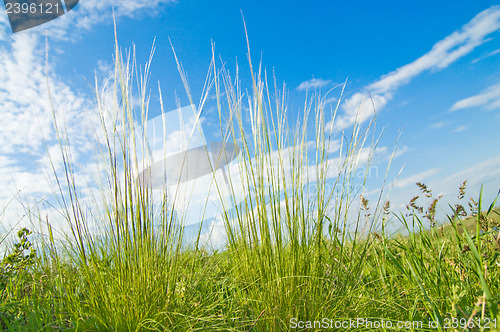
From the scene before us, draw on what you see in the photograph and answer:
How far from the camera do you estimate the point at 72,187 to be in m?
1.88

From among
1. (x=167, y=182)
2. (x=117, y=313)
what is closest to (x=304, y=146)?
(x=167, y=182)

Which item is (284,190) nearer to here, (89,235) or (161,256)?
(161,256)

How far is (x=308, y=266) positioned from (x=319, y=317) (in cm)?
24

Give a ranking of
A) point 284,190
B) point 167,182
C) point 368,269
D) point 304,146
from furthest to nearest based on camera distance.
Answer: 1. point 368,269
2. point 167,182
3. point 304,146
4. point 284,190

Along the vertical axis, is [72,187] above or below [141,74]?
below

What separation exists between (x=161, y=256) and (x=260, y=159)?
30.6 inches

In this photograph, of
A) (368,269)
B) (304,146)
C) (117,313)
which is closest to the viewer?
(117,313)

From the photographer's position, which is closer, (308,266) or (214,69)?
(308,266)

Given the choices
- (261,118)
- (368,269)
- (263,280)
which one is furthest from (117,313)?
(368,269)

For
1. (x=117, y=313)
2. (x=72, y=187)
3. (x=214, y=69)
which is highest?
(x=214, y=69)

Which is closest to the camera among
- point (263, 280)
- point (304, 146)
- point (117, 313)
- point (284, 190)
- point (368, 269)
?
point (117, 313)

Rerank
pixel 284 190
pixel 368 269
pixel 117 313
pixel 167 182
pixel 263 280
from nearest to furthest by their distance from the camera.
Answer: pixel 117 313 < pixel 263 280 < pixel 284 190 < pixel 167 182 < pixel 368 269

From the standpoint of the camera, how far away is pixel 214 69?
2088 mm

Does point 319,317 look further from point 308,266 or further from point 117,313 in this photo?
point 117,313
